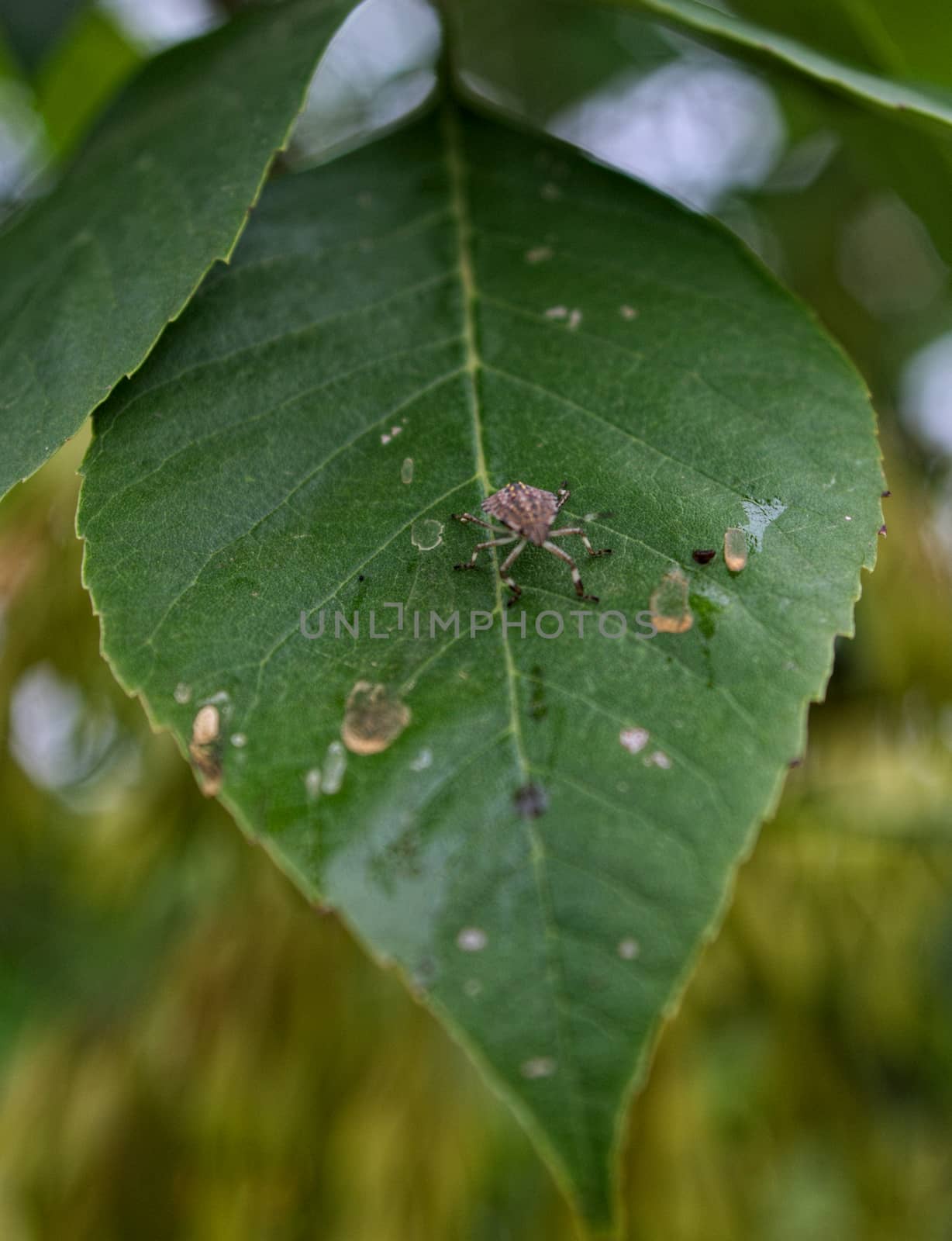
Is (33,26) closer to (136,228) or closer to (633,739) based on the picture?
(136,228)

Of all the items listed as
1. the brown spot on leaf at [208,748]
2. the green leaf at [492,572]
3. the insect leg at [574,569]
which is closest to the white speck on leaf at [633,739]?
the green leaf at [492,572]

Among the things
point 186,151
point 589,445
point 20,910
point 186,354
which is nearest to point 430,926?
point 589,445

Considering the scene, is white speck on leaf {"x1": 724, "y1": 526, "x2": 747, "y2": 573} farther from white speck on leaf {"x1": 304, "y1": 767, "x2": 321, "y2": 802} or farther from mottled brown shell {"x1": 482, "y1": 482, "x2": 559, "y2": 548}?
white speck on leaf {"x1": 304, "y1": 767, "x2": 321, "y2": 802}

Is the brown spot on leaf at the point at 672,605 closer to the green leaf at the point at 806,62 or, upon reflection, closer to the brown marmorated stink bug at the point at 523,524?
the brown marmorated stink bug at the point at 523,524

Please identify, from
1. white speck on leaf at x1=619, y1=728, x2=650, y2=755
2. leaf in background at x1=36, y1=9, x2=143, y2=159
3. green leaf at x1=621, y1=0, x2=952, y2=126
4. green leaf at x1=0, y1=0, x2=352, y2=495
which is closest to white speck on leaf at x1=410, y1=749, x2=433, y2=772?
white speck on leaf at x1=619, y1=728, x2=650, y2=755

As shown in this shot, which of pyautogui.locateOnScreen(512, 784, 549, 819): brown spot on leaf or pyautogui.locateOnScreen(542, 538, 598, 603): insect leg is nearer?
pyautogui.locateOnScreen(512, 784, 549, 819): brown spot on leaf

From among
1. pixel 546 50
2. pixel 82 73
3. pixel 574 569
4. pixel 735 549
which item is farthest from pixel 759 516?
pixel 546 50
